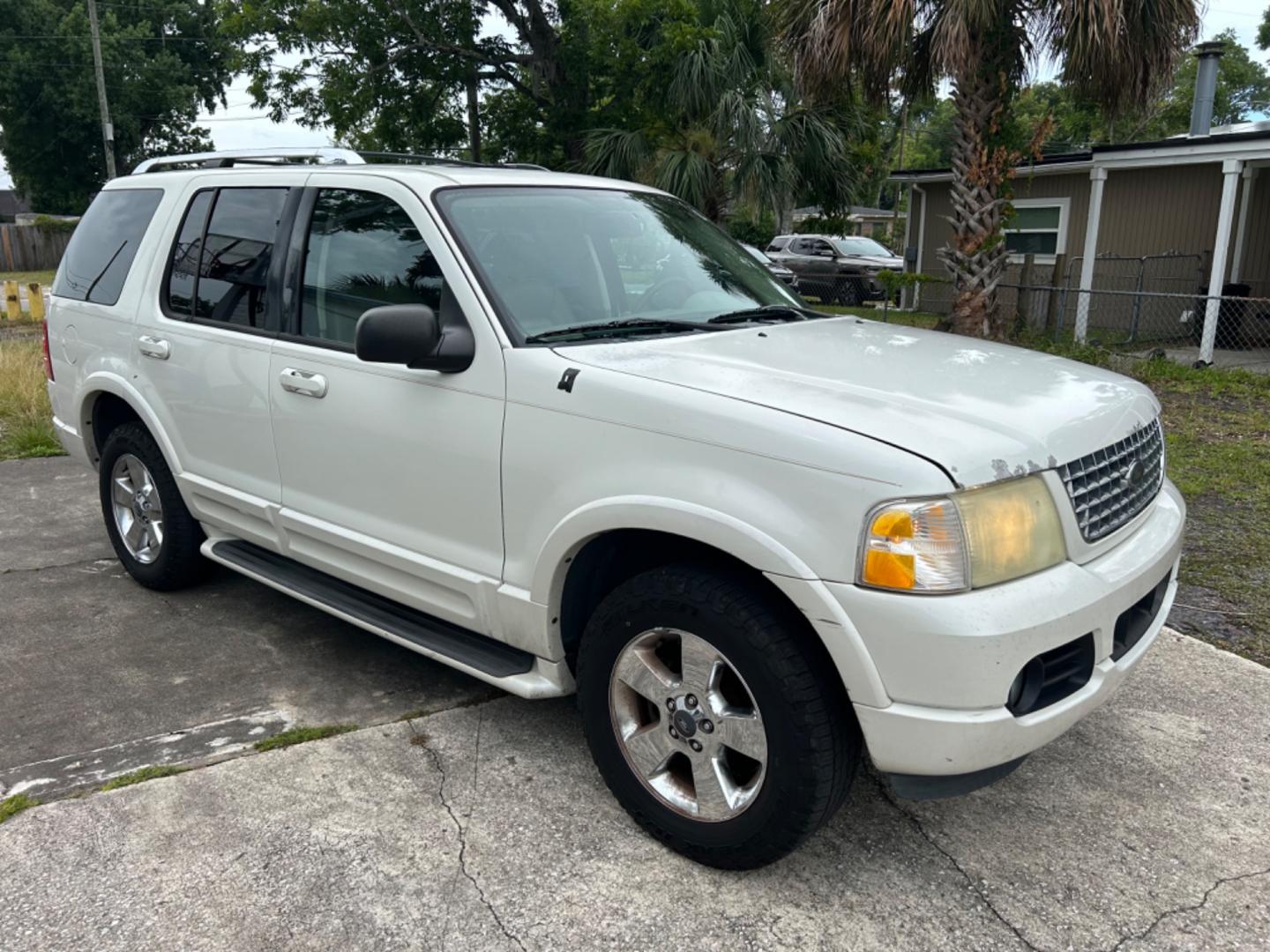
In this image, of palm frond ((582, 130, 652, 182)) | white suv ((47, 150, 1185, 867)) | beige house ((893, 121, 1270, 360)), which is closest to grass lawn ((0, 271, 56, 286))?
palm frond ((582, 130, 652, 182))

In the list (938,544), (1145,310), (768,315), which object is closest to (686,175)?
(1145,310)

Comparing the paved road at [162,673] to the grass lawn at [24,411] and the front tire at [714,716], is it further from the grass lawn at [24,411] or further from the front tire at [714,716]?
the grass lawn at [24,411]

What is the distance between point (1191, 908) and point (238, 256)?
13.1 ft

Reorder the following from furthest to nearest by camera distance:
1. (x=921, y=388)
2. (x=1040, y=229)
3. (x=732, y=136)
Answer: (x=1040, y=229)
(x=732, y=136)
(x=921, y=388)

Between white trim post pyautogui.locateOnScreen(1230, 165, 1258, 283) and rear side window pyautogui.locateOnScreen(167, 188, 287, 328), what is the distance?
15.1 metres

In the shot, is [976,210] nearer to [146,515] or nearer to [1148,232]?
[1148,232]

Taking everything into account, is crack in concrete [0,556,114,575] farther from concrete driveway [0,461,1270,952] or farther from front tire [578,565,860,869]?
front tire [578,565,860,869]

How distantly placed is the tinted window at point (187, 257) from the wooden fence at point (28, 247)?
114 ft

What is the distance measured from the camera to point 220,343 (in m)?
4.13

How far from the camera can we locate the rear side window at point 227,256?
4066 millimetres

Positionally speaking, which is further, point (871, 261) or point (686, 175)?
point (871, 261)

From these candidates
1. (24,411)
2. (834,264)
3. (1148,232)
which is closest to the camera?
(24,411)

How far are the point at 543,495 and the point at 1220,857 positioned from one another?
222 cm

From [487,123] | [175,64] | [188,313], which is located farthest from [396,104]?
[175,64]
